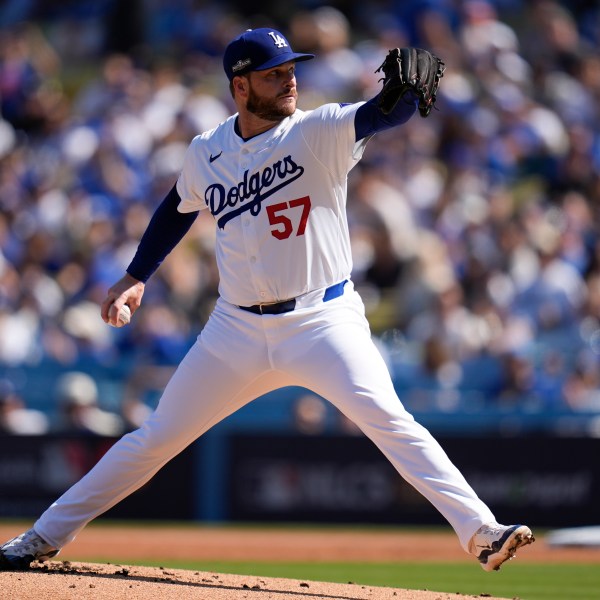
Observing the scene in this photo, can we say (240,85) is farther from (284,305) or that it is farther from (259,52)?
(284,305)

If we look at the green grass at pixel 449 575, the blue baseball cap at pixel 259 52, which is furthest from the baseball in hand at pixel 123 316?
the green grass at pixel 449 575

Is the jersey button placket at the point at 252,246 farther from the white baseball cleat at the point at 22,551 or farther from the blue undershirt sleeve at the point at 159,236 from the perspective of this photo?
the white baseball cleat at the point at 22,551

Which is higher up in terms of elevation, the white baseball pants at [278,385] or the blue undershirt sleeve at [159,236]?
the blue undershirt sleeve at [159,236]

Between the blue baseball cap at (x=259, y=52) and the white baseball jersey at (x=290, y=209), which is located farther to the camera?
the blue baseball cap at (x=259, y=52)

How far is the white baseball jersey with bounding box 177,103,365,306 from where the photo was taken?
4.82 meters

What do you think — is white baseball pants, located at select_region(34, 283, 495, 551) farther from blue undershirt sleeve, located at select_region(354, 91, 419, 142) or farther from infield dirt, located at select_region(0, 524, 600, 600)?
blue undershirt sleeve, located at select_region(354, 91, 419, 142)

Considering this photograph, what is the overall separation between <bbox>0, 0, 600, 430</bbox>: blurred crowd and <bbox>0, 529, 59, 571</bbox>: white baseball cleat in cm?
600

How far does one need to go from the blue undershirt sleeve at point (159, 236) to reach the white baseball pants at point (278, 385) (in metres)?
0.47

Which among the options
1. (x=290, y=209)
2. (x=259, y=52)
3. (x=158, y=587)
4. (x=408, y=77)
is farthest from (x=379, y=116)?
(x=158, y=587)

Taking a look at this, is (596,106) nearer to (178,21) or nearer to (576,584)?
(178,21)

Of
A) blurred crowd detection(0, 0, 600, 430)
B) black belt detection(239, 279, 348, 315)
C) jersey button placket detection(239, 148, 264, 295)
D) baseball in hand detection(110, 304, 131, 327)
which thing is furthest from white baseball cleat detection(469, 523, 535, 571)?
blurred crowd detection(0, 0, 600, 430)

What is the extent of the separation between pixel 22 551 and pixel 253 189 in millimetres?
1724

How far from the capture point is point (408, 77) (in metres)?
4.50

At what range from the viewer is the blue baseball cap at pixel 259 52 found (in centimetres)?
493
